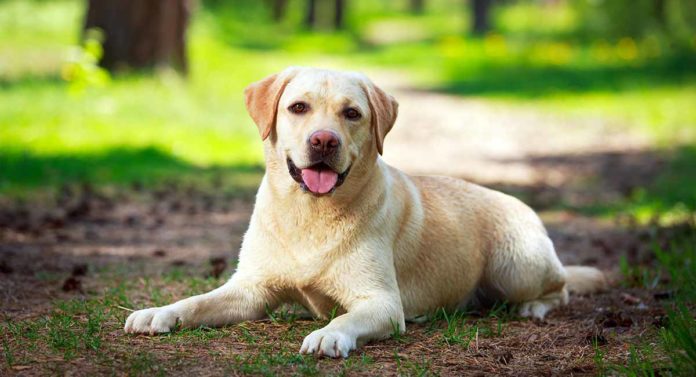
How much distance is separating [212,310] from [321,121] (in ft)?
3.70

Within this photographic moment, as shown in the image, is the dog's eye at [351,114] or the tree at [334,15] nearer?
the dog's eye at [351,114]

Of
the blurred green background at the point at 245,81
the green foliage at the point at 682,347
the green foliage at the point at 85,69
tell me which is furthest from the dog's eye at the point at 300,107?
the green foliage at the point at 85,69

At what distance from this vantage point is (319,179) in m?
4.71

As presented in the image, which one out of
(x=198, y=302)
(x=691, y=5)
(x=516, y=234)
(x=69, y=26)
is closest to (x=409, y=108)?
(x=691, y=5)

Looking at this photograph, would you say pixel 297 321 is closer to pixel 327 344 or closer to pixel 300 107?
pixel 327 344

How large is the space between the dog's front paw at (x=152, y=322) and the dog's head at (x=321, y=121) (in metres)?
0.93

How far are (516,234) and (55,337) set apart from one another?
9.10 ft

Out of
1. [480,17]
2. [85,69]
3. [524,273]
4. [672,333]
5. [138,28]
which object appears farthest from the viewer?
[480,17]

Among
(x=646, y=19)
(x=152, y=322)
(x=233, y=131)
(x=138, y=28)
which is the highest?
(x=646, y=19)

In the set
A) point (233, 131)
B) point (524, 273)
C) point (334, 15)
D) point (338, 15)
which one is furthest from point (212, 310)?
point (334, 15)

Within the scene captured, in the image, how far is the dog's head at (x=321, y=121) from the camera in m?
4.64

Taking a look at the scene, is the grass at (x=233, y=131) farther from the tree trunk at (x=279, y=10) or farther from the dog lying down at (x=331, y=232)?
→ the tree trunk at (x=279, y=10)

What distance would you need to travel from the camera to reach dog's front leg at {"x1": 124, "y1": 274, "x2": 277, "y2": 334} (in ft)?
15.4

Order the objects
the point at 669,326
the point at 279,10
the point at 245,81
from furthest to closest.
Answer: the point at 279,10 → the point at 245,81 → the point at 669,326
